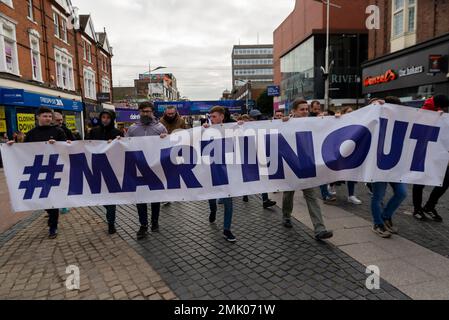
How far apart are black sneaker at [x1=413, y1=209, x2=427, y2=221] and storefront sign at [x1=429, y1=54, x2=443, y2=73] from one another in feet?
43.8

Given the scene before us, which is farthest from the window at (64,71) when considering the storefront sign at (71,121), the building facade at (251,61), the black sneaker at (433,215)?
the building facade at (251,61)

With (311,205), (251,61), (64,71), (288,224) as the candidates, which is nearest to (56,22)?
(64,71)

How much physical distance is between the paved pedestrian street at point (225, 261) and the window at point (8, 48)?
14.9m

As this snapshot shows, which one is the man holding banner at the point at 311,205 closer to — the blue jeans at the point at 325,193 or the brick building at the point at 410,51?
the blue jeans at the point at 325,193

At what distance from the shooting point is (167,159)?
4477 mm

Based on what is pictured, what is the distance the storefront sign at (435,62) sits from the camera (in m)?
15.3

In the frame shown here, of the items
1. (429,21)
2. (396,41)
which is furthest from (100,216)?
(396,41)

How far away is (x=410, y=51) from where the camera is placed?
17719 mm

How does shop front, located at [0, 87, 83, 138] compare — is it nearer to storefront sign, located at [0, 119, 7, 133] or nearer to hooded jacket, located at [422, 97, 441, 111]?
storefront sign, located at [0, 119, 7, 133]

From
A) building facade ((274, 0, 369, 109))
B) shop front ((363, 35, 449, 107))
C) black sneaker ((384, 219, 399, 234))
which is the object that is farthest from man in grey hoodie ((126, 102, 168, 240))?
building facade ((274, 0, 369, 109))
